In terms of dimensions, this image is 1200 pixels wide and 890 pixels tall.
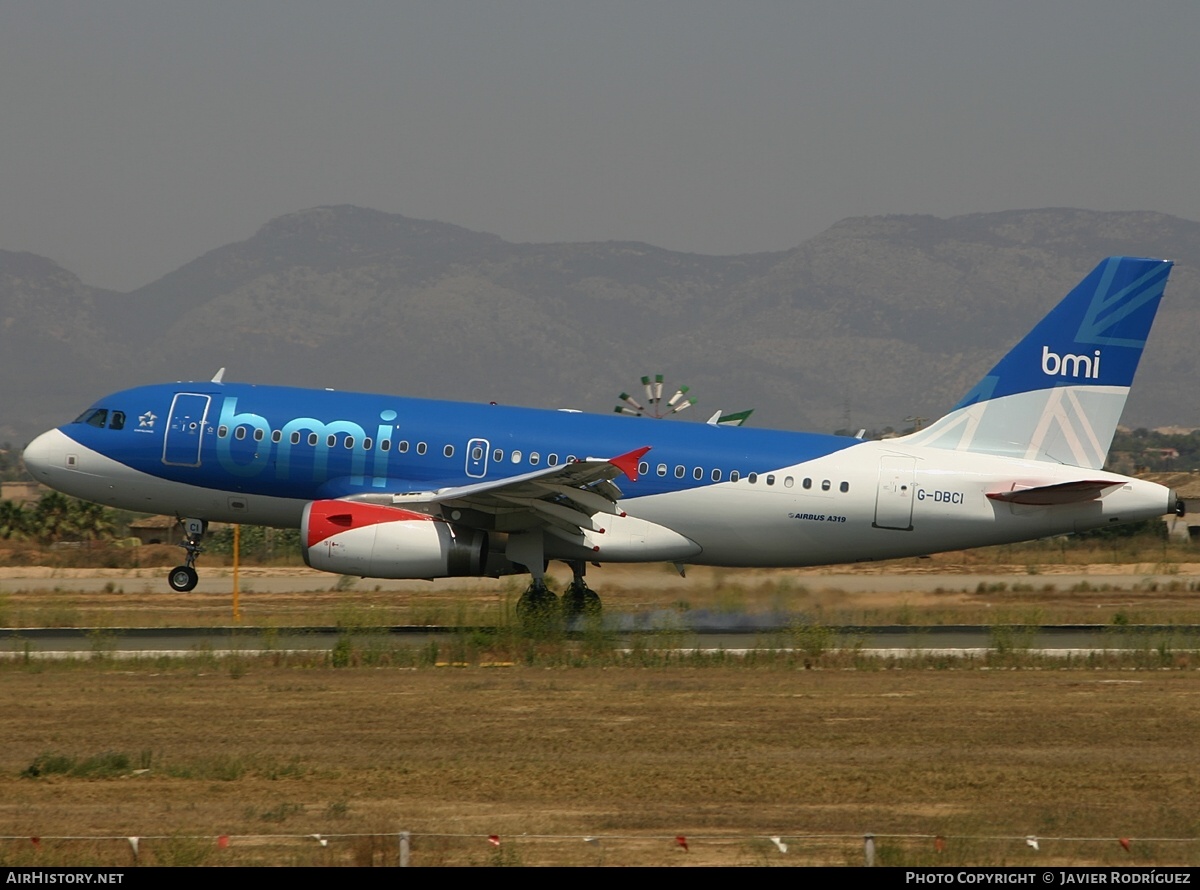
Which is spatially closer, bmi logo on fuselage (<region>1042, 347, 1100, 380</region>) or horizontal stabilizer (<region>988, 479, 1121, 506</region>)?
horizontal stabilizer (<region>988, 479, 1121, 506</region>)

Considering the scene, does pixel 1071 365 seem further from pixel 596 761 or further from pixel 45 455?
pixel 45 455

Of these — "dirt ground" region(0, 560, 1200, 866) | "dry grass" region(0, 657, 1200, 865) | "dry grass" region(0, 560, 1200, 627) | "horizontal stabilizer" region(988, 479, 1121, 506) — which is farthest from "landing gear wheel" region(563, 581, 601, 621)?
"horizontal stabilizer" region(988, 479, 1121, 506)

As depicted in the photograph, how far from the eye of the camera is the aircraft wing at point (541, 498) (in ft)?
82.9

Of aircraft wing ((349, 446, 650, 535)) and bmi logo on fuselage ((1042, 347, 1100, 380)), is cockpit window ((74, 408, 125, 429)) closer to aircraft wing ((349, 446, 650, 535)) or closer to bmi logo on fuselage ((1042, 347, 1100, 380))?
aircraft wing ((349, 446, 650, 535))

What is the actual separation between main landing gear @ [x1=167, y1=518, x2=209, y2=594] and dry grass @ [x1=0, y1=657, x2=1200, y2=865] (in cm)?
590

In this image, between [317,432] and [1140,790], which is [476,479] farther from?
[1140,790]

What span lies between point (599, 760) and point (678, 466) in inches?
491

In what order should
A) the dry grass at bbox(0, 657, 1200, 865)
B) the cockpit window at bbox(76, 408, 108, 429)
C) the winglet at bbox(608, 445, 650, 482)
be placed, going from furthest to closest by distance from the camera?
the cockpit window at bbox(76, 408, 108, 429) → the winglet at bbox(608, 445, 650, 482) → the dry grass at bbox(0, 657, 1200, 865)

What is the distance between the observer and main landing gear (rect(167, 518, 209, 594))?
28406 millimetres

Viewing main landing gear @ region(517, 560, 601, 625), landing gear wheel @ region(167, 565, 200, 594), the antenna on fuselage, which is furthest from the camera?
the antenna on fuselage

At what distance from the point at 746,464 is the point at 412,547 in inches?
251

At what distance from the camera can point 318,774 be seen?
48.5 feet

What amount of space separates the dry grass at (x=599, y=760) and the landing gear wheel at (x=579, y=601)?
190 inches
